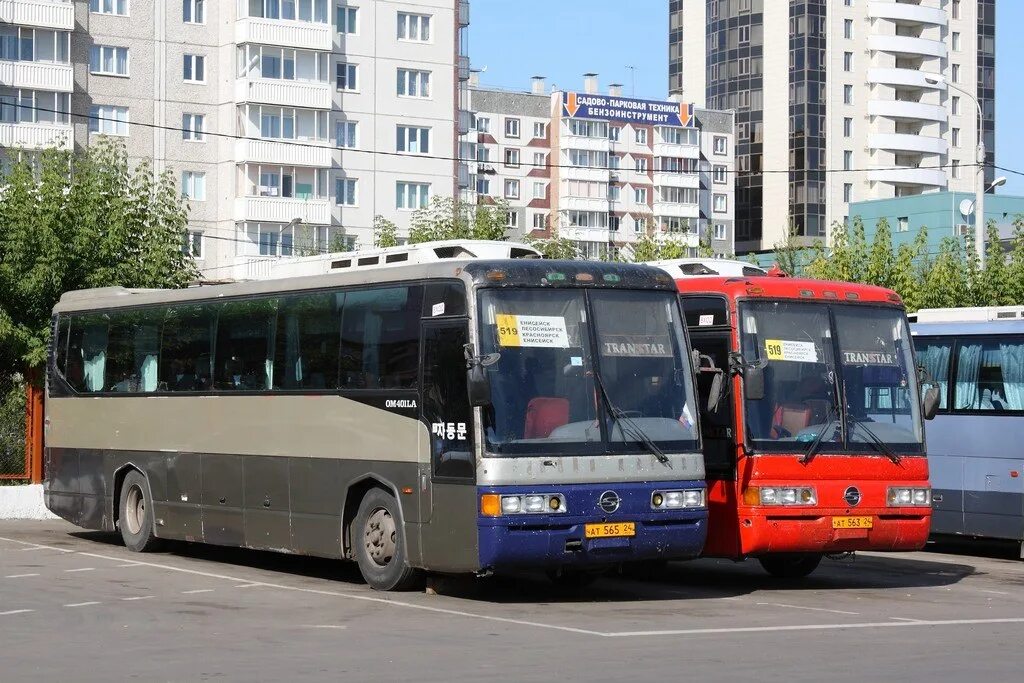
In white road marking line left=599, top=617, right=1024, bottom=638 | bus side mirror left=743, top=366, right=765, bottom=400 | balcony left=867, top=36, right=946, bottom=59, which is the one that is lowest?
white road marking line left=599, top=617, right=1024, bottom=638

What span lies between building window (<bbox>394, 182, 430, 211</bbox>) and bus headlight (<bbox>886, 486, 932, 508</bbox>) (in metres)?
63.4

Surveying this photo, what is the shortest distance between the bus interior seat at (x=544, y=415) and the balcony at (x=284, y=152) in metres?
60.3

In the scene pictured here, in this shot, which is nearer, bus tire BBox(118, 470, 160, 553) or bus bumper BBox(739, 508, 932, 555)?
bus bumper BBox(739, 508, 932, 555)

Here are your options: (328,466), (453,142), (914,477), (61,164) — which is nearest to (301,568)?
(328,466)

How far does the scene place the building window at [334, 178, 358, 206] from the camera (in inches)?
3068

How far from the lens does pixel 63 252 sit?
94.8ft

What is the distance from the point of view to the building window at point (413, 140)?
79.9m

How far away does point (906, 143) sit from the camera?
115 metres

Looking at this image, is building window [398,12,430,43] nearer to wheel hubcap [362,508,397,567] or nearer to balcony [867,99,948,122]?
balcony [867,99,948,122]

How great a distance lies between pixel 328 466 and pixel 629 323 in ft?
11.3

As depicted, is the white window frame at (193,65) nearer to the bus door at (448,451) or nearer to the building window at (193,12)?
the building window at (193,12)

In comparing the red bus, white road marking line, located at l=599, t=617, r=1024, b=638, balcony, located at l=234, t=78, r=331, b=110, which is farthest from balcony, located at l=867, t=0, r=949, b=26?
white road marking line, located at l=599, t=617, r=1024, b=638

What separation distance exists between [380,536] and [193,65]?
200ft

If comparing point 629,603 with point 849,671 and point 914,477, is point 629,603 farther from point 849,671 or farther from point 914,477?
point 849,671
